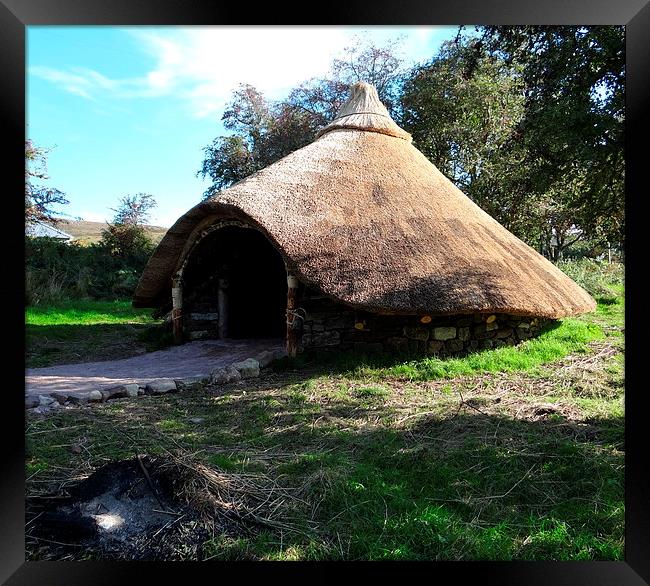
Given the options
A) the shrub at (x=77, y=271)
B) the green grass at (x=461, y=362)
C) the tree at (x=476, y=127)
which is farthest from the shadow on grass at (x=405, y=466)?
the tree at (x=476, y=127)

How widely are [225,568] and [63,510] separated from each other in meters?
1.11

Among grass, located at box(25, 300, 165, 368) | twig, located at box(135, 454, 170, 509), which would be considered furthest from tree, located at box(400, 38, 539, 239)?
twig, located at box(135, 454, 170, 509)

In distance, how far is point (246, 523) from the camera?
296 cm

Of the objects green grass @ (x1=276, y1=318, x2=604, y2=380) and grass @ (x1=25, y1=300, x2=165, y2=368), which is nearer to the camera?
green grass @ (x1=276, y1=318, x2=604, y2=380)

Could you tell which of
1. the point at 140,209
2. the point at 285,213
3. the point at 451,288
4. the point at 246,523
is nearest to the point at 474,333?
the point at 451,288

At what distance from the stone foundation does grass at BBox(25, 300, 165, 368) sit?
11.0 feet

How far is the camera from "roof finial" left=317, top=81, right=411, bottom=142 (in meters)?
9.86

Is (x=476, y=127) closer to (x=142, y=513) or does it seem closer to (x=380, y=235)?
(x=380, y=235)

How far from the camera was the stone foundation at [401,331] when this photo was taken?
7406mm

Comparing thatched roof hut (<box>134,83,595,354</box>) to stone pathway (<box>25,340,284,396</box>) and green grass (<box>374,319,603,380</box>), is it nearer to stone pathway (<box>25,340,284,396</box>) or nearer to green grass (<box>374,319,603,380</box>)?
green grass (<box>374,319,603,380</box>)

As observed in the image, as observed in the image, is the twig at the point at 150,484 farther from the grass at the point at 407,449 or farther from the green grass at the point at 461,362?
the green grass at the point at 461,362

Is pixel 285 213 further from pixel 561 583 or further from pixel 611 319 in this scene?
pixel 611 319

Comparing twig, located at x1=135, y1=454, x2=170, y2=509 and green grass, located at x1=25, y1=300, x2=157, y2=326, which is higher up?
green grass, located at x1=25, y1=300, x2=157, y2=326
